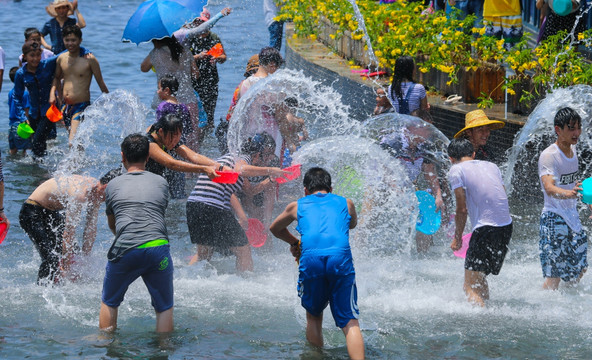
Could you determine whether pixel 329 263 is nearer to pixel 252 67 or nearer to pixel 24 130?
pixel 252 67

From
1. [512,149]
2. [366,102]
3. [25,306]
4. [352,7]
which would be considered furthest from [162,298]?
[352,7]

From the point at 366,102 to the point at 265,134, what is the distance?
3.95 m

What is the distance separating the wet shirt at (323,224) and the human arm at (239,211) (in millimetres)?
2228

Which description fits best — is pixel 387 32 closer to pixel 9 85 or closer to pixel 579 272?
pixel 579 272

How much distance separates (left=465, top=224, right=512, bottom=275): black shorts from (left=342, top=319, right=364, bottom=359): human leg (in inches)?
56.4

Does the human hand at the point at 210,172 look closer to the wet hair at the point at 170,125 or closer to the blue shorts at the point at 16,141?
the wet hair at the point at 170,125

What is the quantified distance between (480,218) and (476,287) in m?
0.56

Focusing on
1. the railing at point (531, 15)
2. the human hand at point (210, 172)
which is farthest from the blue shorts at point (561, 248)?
the railing at point (531, 15)

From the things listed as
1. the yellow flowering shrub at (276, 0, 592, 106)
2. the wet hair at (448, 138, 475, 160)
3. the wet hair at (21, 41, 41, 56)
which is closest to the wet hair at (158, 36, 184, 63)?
the wet hair at (21, 41, 41, 56)

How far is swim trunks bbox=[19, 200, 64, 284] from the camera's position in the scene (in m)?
7.71

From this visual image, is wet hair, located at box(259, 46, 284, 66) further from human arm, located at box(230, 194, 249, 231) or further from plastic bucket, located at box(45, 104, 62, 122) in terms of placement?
plastic bucket, located at box(45, 104, 62, 122)

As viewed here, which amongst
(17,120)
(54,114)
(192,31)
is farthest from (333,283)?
(17,120)

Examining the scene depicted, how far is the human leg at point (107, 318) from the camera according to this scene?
6.64 metres

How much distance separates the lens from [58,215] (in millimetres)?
7887
